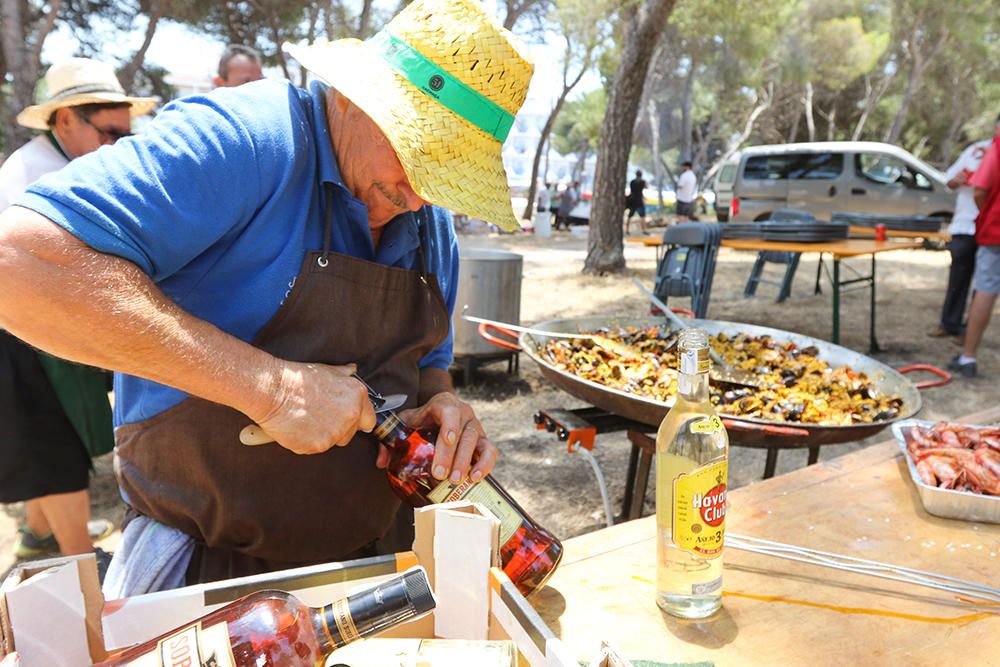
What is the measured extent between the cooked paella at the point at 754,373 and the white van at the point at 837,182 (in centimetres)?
1103

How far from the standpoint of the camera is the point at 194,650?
66 cm

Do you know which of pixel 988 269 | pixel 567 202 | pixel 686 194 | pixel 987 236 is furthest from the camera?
pixel 567 202

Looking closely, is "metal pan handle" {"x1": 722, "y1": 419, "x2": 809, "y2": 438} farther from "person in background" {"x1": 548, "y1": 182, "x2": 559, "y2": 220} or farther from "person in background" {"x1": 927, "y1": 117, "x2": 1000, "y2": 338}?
"person in background" {"x1": 548, "y1": 182, "x2": 559, "y2": 220}

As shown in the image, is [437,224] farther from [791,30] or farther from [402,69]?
[791,30]

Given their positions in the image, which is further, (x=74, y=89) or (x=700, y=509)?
(x=74, y=89)

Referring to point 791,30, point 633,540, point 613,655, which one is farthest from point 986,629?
point 791,30

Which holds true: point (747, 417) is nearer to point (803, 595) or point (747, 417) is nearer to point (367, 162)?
point (803, 595)

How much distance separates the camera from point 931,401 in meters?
5.62

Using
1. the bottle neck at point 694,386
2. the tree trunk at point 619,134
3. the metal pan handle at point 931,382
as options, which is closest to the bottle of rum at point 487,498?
the bottle neck at point 694,386

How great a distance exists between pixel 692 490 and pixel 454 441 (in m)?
0.44

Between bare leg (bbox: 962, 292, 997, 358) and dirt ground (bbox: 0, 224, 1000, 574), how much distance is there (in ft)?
1.34

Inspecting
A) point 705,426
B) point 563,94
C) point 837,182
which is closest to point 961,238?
point 705,426

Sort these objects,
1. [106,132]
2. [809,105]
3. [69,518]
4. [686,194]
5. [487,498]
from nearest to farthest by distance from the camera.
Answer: [487,498], [69,518], [106,132], [686,194], [809,105]

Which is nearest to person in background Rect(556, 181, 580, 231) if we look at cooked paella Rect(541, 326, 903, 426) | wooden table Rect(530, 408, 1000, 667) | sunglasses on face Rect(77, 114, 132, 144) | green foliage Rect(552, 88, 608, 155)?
green foliage Rect(552, 88, 608, 155)
